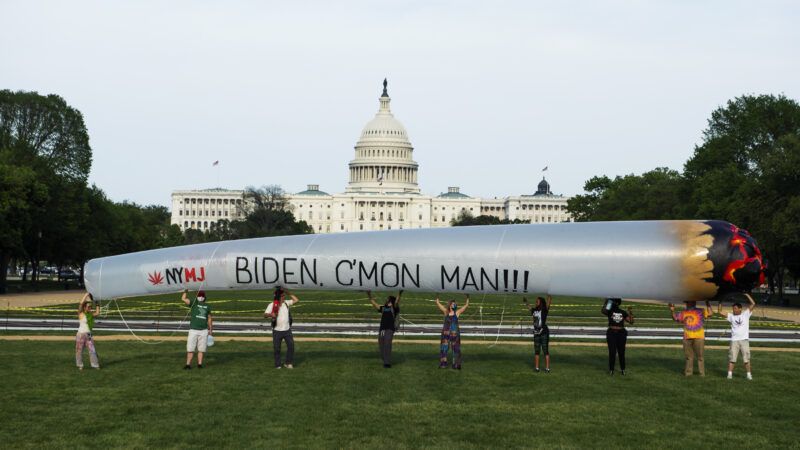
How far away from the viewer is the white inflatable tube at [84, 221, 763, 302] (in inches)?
815

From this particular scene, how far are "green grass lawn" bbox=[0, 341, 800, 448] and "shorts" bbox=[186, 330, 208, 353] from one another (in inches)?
22.4

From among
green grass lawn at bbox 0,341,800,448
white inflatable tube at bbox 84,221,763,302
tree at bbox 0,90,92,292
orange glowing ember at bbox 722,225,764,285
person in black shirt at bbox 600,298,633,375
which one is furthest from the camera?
tree at bbox 0,90,92,292

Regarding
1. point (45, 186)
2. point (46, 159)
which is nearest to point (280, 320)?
point (45, 186)

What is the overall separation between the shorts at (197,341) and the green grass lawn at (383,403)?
22.4 inches

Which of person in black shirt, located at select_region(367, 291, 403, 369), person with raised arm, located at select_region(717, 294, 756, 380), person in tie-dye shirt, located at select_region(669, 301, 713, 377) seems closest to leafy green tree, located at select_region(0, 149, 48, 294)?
person in black shirt, located at select_region(367, 291, 403, 369)

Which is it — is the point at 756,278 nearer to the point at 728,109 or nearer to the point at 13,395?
the point at 13,395

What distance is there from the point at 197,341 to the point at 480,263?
6.93 metres

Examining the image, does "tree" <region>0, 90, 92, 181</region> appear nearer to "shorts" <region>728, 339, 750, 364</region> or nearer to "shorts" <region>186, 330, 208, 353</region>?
"shorts" <region>186, 330, 208, 353</region>

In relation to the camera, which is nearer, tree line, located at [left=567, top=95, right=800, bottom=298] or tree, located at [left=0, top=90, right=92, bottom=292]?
tree line, located at [left=567, top=95, right=800, bottom=298]

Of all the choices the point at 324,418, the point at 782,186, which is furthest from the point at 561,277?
the point at 782,186

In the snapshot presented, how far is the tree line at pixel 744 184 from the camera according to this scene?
71.2m

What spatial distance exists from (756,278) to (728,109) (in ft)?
283

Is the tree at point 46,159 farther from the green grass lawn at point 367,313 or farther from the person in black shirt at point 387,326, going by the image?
the person in black shirt at point 387,326

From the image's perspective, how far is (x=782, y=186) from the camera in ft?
239
